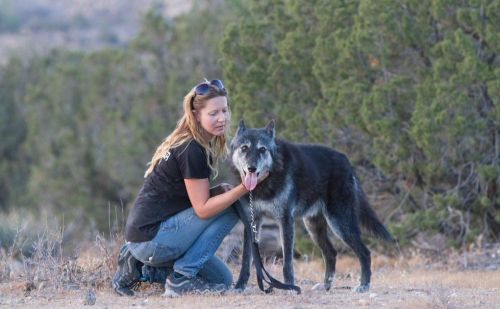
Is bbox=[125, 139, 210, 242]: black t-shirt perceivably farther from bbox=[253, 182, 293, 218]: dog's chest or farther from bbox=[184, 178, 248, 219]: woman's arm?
bbox=[253, 182, 293, 218]: dog's chest

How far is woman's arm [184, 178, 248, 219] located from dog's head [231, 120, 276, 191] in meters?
0.27

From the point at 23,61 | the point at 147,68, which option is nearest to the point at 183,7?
the point at 23,61

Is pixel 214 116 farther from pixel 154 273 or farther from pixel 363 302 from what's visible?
pixel 363 302

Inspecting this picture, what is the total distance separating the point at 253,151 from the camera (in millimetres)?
7641

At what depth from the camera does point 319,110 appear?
15031 mm

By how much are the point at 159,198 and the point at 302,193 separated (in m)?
1.48

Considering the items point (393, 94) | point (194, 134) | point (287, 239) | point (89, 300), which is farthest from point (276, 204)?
point (393, 94)

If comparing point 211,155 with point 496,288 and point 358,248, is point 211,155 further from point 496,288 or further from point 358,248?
point 496,288

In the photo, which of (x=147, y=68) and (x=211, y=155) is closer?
(x=211, y=155)

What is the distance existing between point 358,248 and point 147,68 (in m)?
17.6

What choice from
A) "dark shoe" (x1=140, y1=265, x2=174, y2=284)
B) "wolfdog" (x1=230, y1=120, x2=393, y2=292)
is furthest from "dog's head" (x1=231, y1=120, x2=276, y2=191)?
"dark shoe" (x1=140, y1=265, x2=174, y2=284)

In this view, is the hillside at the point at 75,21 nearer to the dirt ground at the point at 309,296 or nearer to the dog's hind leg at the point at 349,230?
the dirt ground at the point at 309,296

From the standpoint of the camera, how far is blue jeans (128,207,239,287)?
734 cm

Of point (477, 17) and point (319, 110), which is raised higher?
point (477, 17)
